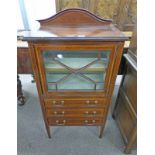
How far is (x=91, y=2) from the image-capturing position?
1.86m

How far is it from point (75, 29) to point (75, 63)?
0.25m

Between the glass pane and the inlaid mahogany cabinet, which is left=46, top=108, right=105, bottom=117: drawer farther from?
the glass pane

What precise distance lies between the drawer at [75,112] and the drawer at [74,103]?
0.18ft

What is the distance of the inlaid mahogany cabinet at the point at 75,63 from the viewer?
3.15 feet

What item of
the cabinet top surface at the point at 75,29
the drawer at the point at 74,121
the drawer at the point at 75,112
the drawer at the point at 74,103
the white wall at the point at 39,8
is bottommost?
the drawer at the point at 74,121

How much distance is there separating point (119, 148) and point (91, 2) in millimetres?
1704

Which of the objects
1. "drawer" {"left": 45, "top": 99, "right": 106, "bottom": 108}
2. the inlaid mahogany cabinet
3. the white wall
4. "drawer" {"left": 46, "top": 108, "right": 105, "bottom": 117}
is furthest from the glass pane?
the white wall

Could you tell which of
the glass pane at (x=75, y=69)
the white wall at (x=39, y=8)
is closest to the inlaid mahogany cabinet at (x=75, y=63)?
the glass pane at (x=75, y=69)

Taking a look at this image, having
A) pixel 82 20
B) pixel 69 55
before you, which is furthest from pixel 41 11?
pixel 69 55

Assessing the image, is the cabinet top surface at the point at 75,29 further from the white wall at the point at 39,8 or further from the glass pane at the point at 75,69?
the white wall at the point at 39,8

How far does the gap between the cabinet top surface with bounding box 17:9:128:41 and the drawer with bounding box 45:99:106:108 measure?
557 mm

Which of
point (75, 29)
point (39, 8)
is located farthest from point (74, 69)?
point (39, 8)
